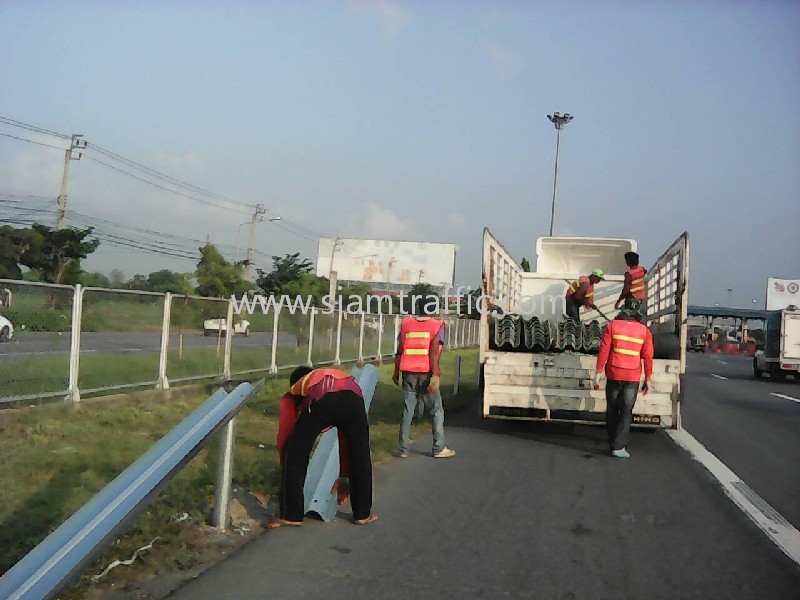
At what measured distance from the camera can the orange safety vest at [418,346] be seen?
9.05m

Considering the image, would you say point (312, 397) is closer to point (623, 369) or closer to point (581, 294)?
point (623, 369)

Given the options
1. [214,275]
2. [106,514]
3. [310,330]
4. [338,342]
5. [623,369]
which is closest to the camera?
[106,514]

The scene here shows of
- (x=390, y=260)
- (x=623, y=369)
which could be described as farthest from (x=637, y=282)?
(x=390, y=260)

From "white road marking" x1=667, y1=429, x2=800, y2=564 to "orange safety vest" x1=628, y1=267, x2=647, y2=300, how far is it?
232cm

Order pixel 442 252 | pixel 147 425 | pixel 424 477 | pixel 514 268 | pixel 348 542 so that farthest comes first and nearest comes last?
pixel 442 252
pixel 514 268
pixel 147 425
pixel 424 477
pixel 348 542

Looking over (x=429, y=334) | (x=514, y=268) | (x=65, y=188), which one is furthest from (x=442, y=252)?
(x=429, y=334)

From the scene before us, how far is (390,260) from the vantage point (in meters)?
69.4

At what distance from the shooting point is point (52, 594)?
10.4ft

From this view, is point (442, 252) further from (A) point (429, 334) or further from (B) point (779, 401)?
(A) point (429, 334)

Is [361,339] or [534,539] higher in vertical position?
[361,339]

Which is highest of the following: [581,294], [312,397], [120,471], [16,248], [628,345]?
[16,248]

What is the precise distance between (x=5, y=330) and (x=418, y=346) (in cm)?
461

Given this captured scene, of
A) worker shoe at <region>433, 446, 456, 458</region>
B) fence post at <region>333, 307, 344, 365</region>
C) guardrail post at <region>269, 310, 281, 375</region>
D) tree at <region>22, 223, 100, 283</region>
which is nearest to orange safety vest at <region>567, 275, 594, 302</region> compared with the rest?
worker shoe at <region>433, 446, 456, 458</region>

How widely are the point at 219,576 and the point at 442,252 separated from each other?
2550 inches
